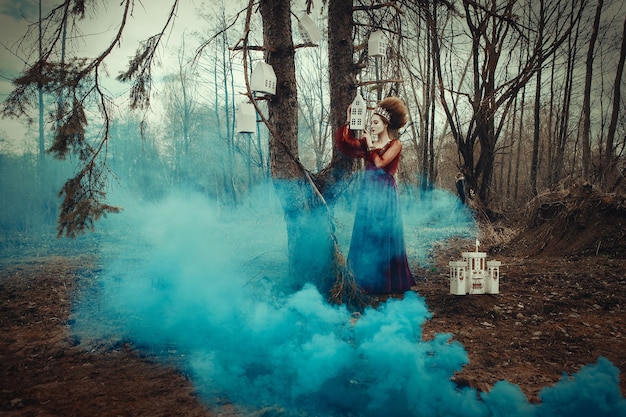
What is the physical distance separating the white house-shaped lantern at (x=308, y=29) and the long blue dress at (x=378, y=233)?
50.5 inches

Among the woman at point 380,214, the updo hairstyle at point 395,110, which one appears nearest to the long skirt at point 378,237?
the woman at point 380,214

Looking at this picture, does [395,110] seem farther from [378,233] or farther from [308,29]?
[378,233]

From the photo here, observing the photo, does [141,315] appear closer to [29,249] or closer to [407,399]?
[407,399]

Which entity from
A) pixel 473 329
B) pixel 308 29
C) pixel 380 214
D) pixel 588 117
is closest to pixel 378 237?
pixel 380 214

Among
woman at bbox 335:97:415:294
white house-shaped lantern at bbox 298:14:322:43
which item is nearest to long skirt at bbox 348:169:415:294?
woman at bbox 335:97:415:294

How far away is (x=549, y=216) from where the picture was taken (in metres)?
6.57

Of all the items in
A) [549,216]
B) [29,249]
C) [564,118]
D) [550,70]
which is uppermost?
[550,70]

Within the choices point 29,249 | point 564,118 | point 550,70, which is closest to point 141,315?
point 29,249

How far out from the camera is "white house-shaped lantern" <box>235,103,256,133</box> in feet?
11.3

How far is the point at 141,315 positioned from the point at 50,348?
2.55 ft

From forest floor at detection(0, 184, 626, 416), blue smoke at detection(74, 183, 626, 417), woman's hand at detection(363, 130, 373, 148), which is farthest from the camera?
woman's hand at detection(363, 130, 373, 148)

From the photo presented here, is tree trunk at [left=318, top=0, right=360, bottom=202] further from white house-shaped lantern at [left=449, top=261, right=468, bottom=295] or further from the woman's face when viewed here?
white house-shaped lantern at [left=449, top=261, right=468, bottom=295]

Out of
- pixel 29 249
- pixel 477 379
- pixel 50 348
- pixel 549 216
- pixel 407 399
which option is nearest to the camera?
pixel 407 399

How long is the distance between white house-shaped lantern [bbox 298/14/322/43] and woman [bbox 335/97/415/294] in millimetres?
976
